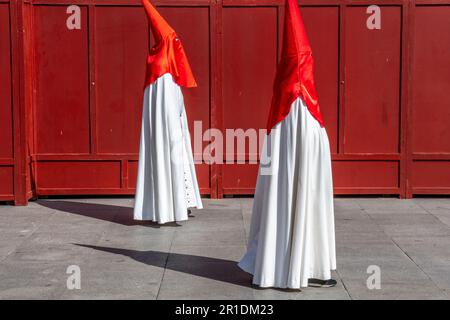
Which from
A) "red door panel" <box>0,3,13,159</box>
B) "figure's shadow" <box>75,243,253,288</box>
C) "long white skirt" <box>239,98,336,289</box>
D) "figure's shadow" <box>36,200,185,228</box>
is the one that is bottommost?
"figure's shadow" <box>75,243,253,288</box>

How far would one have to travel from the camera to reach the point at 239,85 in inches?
433

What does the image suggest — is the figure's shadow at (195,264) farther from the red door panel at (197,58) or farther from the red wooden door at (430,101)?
the red wooden door at (430,101)

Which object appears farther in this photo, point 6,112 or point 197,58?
point 197,58

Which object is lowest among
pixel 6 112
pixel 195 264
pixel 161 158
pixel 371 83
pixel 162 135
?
pixel 195 264

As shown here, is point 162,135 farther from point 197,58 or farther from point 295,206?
point 295,206

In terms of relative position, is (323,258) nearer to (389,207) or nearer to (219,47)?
(389,207)

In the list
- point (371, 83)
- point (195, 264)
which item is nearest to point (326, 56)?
point (371, 83)

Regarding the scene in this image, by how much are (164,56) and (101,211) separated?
234 cm

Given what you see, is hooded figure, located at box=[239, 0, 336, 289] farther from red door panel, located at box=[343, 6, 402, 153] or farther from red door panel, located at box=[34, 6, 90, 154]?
red door panel, located at box=[34, 6, 90, 154]

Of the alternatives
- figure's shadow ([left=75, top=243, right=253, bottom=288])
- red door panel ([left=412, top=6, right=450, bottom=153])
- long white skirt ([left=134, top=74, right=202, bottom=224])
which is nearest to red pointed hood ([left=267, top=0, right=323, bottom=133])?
figure's shadow ([left=75, top=243, right=253, bottom=288])

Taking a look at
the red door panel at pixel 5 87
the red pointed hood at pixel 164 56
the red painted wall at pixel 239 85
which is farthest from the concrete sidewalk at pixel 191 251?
the red pointed hood at pixel 164 56

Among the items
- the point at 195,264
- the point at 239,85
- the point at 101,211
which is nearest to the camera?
the point at 195,264

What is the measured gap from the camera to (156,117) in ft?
30.5

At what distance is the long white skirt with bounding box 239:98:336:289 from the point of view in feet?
20.7
